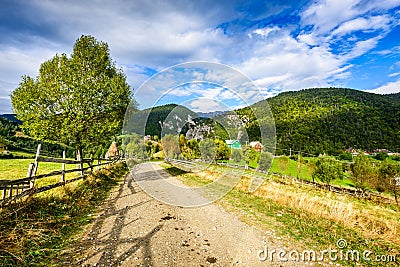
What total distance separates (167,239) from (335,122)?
144m

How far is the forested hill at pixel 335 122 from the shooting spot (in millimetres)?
107062

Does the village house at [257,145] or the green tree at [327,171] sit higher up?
the village house at [257,145]

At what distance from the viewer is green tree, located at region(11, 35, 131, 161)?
12.9 metres

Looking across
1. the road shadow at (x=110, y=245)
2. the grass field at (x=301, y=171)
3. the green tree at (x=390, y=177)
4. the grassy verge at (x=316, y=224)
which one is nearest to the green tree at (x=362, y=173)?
the green tree at (x=390, y=177)

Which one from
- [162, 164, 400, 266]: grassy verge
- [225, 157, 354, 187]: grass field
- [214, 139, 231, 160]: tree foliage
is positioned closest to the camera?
[162, 164, 400, 266]: grassy verge

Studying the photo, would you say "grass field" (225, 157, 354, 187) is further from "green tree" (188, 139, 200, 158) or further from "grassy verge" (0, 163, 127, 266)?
"grassy verge" (0, 163, 127, 266)

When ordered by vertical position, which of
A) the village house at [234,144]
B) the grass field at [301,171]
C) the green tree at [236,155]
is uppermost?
Answer: the village house at [234,144]

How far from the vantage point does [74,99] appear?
43.2ft

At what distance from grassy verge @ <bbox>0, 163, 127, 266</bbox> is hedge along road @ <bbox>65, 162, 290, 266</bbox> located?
458mm

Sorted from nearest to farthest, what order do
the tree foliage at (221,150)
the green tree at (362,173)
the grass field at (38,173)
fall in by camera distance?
1. the tree foliage at (221,150)
2. the grass field at (38,173)
3. the green tree at (362,173)

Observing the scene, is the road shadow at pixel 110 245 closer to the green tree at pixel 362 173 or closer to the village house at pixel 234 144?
the village house at pixel 234 144

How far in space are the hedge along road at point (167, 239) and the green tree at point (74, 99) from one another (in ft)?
22.9

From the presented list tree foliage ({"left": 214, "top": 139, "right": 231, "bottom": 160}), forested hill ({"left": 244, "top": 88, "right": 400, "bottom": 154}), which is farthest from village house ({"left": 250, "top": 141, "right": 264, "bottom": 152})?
forested hill ({"left": 244, "top": 88, "right": 400, "bottom": 154})

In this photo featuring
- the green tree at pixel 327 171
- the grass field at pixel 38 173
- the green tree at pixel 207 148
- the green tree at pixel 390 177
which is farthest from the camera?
the green tree at pixel 327 171
